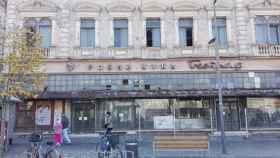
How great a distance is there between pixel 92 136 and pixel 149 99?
5113mm

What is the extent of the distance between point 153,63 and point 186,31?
153 inches

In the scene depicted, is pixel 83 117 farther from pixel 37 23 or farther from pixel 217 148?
pixel 217 148

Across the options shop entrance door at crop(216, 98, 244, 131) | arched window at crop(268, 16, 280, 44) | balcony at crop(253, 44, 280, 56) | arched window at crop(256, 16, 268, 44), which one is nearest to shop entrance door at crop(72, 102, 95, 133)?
shop entrance door at crop(216, 98, 244, 131)

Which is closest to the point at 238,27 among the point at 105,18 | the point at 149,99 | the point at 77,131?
the point at 149,99

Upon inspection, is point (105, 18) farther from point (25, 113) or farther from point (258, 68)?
point (258, 68)

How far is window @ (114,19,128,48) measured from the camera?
21611mm

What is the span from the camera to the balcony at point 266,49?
21094 millimetres

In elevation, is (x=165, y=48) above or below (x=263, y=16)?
below

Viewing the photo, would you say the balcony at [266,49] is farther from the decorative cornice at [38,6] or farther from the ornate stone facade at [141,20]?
the decorative cornice at [38,6]

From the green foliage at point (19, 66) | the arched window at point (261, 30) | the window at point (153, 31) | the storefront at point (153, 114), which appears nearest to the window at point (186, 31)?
the window at point (153, 31)

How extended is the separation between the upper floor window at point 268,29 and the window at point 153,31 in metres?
8.07

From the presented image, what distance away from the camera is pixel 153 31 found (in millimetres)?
21797

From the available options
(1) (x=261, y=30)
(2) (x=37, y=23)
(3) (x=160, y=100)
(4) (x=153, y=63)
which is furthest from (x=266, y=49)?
(2) (x=37, y=23)

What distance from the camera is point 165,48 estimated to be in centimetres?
2130
